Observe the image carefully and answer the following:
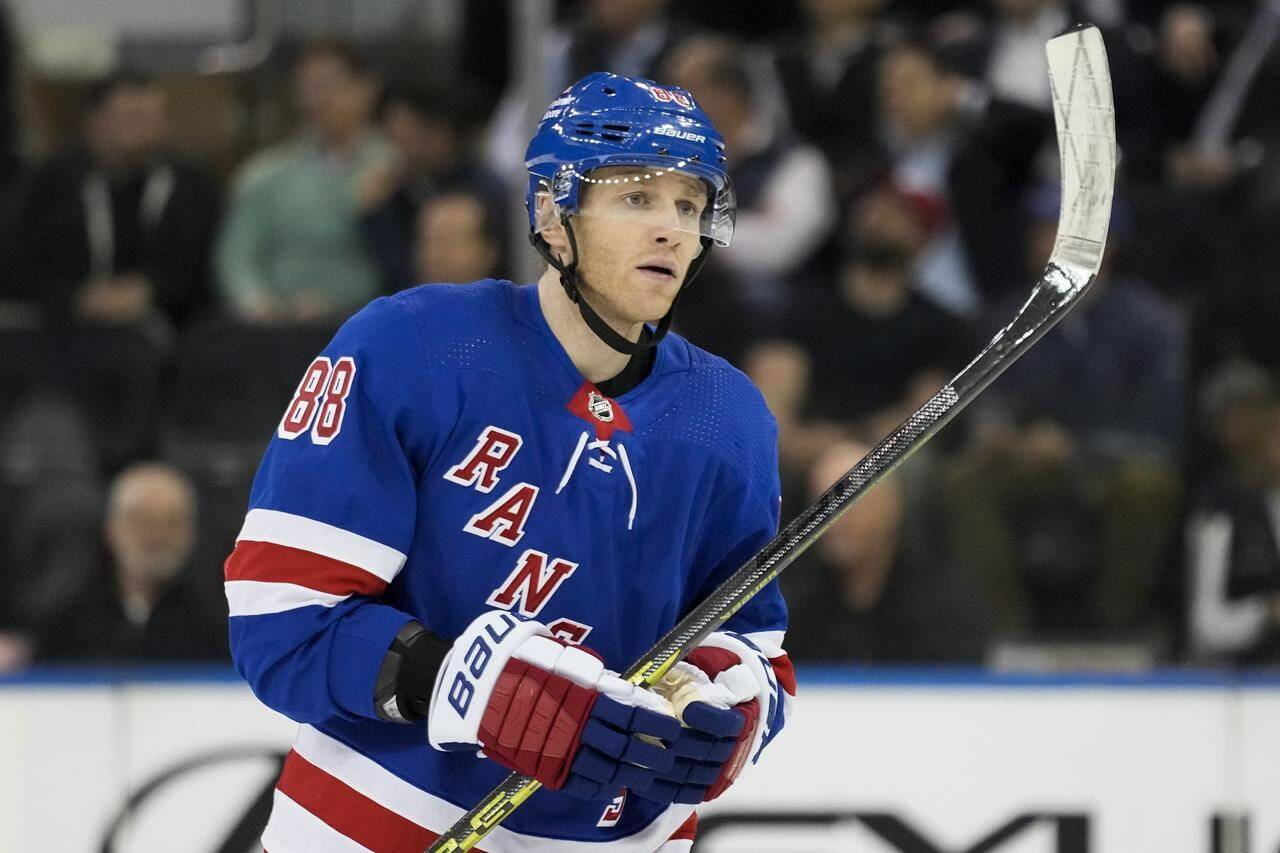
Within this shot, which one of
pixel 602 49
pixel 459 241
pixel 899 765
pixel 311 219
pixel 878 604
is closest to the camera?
pixel 899 765

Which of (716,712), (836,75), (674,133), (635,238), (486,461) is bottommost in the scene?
(716,712)

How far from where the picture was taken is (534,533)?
6.50ft

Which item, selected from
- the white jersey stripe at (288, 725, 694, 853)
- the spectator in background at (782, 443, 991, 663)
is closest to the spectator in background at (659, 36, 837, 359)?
the spectator in background at (782, 443, 991, 663)

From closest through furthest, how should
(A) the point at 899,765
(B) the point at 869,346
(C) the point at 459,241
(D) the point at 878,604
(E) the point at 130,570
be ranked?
(A) the point at 899,765 → (D) the point at 878,604 → (E) the point at 130,570 → (C) the point at 459,241 → (B) the point at 869,346

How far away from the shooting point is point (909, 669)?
3.45m

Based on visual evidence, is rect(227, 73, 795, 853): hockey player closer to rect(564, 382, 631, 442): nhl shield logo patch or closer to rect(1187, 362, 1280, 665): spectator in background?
rect(564, 382, 631, 442): nhl shield logo patch

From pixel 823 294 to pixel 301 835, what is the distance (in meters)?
2.95

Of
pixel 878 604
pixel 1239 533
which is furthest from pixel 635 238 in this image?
pixel 1239 533

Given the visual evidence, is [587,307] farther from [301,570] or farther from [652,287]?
[301,570]

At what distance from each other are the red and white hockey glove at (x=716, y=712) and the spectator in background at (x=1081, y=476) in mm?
2317

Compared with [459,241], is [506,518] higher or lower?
lower

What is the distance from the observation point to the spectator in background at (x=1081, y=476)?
439 centimetres

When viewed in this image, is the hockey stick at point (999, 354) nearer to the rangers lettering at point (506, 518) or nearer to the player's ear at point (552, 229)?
the rangers lettering at point (506, 518)

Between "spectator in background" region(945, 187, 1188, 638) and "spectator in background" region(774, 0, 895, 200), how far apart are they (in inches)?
36.2
